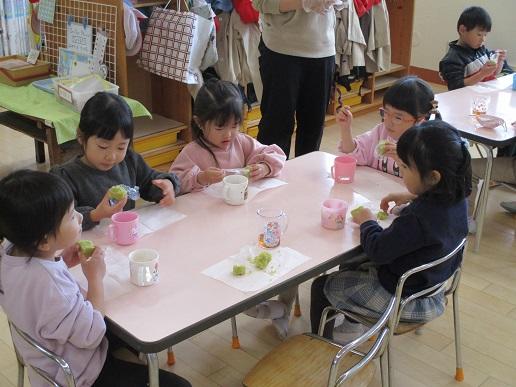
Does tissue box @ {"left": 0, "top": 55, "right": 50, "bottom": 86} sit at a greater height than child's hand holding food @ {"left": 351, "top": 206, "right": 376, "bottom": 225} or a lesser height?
greater

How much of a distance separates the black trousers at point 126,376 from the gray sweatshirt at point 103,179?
1.53ft

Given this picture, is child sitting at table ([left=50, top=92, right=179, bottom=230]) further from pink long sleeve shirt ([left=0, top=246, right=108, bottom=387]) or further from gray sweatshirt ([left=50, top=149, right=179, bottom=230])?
pink long sleeve shirt ([left=0, top=246, right=108, bottom=387])

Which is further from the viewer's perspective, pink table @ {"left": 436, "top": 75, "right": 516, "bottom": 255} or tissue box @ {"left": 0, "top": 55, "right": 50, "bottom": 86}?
tissue box @ {"left": 0, "top": 55, "right": 50, "bottom": 86}

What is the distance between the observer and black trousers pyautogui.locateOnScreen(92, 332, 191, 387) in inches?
67.5

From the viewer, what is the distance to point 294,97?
3422 millimetres

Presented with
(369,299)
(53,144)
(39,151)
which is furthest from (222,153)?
(39,151)

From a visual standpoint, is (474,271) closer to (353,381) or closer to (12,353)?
(353,381)

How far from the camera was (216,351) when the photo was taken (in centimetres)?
259

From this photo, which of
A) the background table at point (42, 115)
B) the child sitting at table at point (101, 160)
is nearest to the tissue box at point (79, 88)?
the background table at point (42, 115)

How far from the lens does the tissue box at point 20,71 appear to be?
150 inches

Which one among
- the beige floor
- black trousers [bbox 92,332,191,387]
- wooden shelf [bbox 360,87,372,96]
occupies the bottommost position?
the beige floor

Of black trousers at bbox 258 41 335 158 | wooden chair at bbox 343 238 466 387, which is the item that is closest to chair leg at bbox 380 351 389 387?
wooden chair at bbox 343 238 466 387

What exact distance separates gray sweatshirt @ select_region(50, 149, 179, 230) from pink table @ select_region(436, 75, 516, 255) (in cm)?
152

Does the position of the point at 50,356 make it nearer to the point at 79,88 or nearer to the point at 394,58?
the point at 79,88
